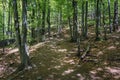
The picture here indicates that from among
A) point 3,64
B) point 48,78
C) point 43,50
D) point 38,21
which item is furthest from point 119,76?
point 38,21

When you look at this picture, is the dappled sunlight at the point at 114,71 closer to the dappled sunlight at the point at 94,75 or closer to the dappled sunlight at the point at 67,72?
the dappled sunlight at the point at 94,75

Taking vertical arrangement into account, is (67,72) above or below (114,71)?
below

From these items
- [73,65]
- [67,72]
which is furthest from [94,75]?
[73,65]

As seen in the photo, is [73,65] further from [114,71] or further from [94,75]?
[114,71]

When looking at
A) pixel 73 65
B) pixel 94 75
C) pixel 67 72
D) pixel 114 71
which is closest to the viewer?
pixel 94 75

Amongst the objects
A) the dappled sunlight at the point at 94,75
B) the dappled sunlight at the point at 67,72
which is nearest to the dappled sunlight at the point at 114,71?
the dappled sunlight at the point at 94,75

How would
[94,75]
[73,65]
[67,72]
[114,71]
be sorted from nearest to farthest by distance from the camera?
[94,75], [114,71], [67,72], [73,65]

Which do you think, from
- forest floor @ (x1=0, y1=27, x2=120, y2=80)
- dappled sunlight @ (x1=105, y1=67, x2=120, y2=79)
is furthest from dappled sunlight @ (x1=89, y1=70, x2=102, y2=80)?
dappled sunlight @ (x1=105, y1=67, x2=120, y2=79)

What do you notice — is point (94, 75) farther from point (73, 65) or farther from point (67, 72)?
point (73, 65)

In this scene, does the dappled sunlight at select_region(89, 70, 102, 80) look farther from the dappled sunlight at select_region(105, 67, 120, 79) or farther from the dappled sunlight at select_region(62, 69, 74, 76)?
the dappled sunlight at select_region(62, 69, 74, 76)

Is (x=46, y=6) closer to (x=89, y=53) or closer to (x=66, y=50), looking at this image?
(x=66, y=50)

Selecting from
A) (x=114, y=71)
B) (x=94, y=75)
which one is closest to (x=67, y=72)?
(x=94, y=75)

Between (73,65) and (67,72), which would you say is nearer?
(67,72)

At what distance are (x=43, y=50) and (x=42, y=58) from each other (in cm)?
343
